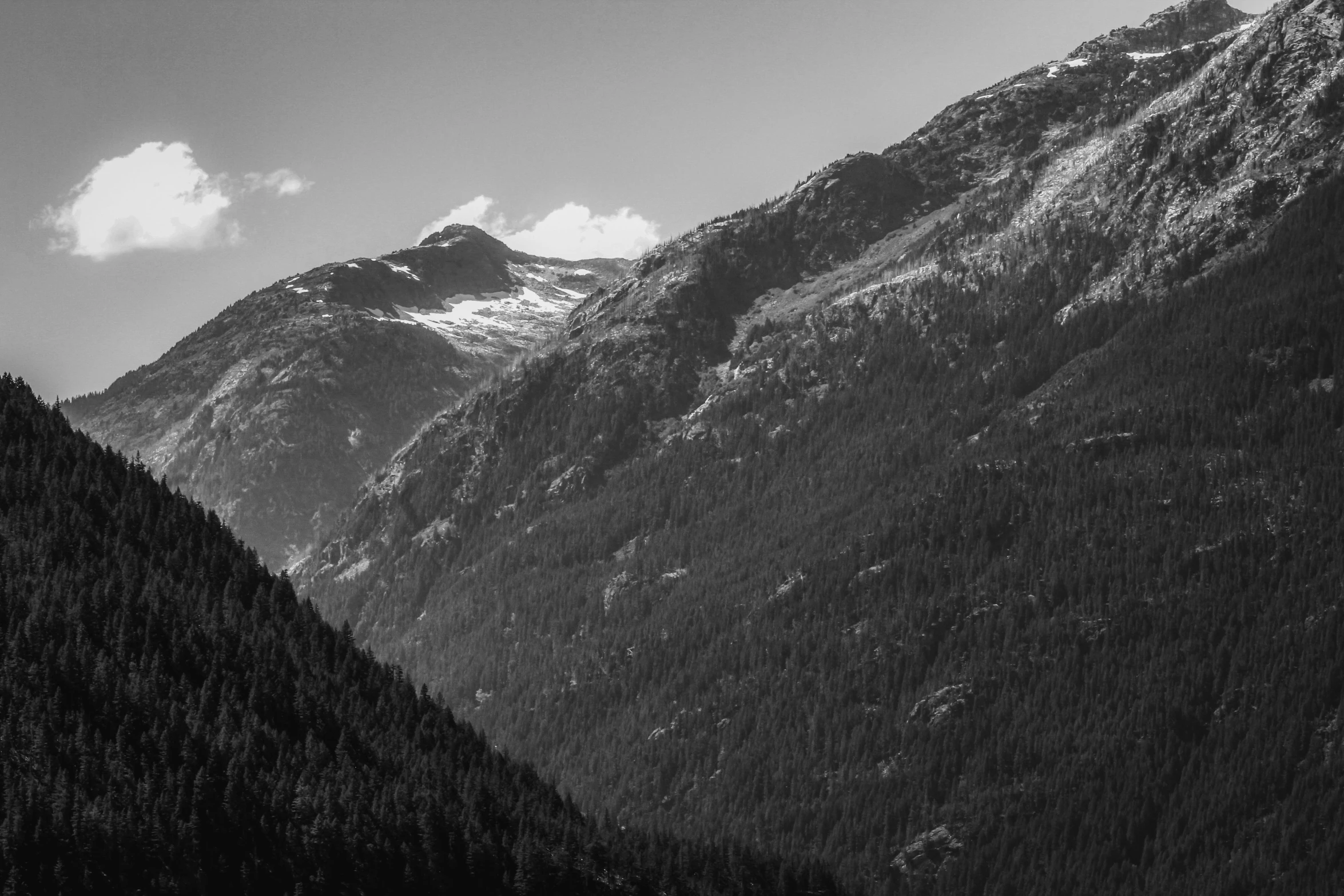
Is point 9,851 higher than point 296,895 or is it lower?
higher

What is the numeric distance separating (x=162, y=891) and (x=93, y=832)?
873 cm

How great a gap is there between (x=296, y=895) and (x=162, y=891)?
12.7 metres

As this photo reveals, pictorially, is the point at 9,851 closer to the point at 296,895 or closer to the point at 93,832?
the point at 93,832

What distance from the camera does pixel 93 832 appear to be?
194 m

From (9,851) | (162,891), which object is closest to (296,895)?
(162,891)

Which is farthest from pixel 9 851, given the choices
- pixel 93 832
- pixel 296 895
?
pixel 296 895

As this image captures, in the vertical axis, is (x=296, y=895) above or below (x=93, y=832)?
below

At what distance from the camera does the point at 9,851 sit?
618 feet

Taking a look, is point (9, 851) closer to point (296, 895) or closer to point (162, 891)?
point (162, 891)

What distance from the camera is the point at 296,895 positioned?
197500 mm

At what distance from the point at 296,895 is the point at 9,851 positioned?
27.3 metres

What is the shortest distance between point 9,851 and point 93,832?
8.74 metres

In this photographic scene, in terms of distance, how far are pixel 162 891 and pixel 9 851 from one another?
1529 cm
